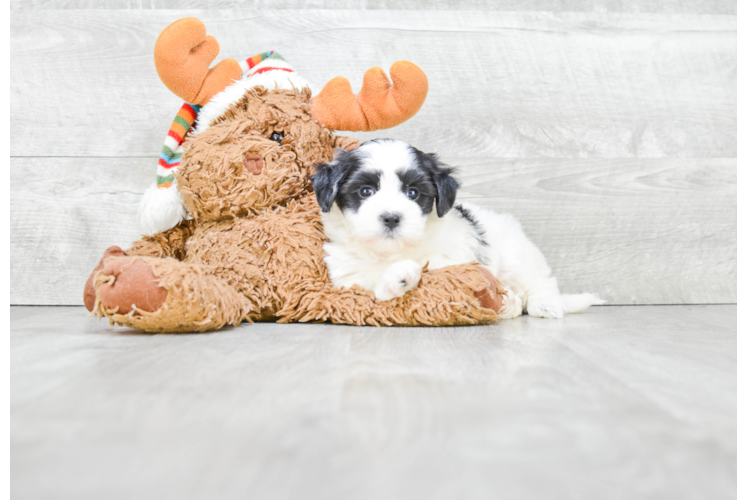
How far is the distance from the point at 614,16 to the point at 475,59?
549 mm

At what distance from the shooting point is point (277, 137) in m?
1.50

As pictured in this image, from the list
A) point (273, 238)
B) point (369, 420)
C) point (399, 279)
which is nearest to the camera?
point (369, 420)

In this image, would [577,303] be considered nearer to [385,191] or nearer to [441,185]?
[441,185]

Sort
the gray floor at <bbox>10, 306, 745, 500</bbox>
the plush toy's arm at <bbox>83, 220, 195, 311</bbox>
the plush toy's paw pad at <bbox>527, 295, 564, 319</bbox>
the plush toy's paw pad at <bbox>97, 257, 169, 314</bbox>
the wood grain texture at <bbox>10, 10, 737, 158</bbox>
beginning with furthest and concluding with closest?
1. the wood grain texture at <bbox>10, 10, 737, 158</bbox>
2. the plush toy's paw pad at <bbox>527, 295, 564, 319</bbox>
3. the plush toy's arm at <bbox>83, 220, 195, 311</bbox>
4. the plush toy's paw pad at <bbox>97, 257, 169, 314</bbox>
5. the gray floor at <bbox>10, 306, 745, 500</bbox>

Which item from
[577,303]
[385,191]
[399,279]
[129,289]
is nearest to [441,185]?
[385,191]

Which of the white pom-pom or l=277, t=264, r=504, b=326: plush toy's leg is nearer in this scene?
l=277, t=264, r=504, b=326: plush toy's leg

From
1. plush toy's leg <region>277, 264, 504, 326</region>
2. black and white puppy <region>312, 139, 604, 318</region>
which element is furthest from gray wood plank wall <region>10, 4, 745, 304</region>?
plush toy's leg <region>277, 264, 504, 326</region>

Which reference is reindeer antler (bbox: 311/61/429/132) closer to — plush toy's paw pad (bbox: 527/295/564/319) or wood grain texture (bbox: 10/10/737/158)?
wood grain texture (bbox: 10/10/737/158)

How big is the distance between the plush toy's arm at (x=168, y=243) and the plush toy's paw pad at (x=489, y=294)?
857 mm

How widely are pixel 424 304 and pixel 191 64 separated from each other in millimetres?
862

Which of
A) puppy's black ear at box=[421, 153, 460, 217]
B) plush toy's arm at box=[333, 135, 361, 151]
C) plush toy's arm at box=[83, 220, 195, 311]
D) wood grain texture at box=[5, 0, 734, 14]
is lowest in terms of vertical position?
plush toy's arm at box=[83, 220, 195, 311]

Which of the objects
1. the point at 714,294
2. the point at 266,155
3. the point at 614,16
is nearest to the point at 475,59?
the point at 614,16

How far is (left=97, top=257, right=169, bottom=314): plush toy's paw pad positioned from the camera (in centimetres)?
112

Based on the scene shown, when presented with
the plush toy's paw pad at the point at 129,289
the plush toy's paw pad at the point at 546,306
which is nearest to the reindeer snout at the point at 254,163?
the plush toy's paw pad at the point at 129,289
